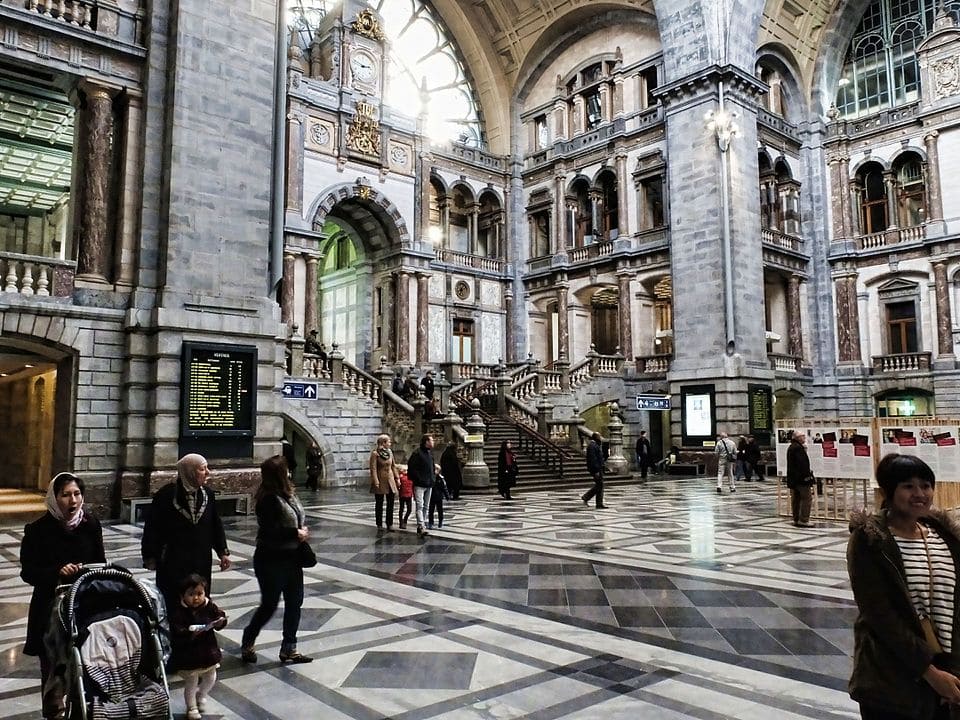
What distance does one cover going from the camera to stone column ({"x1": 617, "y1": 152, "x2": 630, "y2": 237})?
30.4 metres

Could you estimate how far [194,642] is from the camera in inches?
170

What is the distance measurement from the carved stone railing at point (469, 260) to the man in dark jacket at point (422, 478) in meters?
20.6

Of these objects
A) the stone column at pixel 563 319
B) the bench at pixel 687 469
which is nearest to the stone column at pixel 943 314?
the bench at pixel 687 469

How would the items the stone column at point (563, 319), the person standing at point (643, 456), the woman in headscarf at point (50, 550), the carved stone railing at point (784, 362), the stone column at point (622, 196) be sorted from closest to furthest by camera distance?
the woman in headscarf at point (50, 550), the person standing at point (643, 456), the carved stone railing at point (784, 362), the stone column at point (622, 196), the stone column at point (563, 319)

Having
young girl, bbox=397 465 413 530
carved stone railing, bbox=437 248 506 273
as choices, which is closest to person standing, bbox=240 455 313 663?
young girl, bbox=397 465 413 530

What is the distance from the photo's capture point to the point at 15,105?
17.3 meters

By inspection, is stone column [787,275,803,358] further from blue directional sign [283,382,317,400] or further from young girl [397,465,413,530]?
young girl [397,465,413,530]

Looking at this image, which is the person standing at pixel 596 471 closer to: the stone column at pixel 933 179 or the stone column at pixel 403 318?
the stone column at pixel 403 318

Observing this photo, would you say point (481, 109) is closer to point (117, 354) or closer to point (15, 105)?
point (15, 105)

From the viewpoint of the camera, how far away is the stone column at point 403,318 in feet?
97.6

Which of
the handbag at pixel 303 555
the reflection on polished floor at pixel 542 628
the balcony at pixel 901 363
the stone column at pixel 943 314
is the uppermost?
the stone column at pixel 943 314

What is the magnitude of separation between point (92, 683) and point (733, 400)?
77.7ft

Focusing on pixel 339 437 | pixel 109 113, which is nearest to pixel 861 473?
pixel 339 437

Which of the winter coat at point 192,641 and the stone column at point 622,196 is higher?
the stone column at point 622,196
